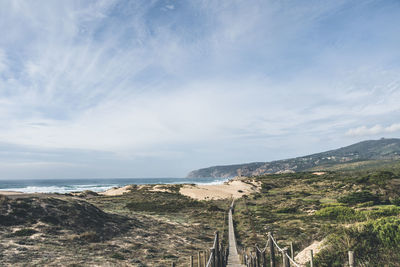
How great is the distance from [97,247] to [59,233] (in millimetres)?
3518

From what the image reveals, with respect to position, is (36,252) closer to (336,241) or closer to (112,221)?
(112,221)

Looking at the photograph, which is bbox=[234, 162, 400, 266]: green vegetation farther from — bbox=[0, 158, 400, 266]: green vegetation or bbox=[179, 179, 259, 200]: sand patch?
bbox=[179, 179, 259, 200]: sand patch

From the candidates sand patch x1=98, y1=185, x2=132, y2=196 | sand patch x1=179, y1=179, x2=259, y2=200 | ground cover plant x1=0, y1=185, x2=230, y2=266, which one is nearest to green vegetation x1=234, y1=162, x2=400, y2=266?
ground cover plant x1=0, y1=185, x2=230, y2=266

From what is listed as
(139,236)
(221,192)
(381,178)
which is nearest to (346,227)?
(139,236)

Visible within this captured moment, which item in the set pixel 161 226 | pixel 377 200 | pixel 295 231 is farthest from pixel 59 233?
pixel 377 200

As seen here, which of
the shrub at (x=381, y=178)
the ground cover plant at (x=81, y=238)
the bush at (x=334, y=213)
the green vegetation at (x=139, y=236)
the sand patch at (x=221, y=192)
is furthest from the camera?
the sand patch at (x=221, y=192)

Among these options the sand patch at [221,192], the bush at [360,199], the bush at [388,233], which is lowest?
the sand patch at [221,192]

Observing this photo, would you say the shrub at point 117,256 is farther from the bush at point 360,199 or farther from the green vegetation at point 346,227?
the bush at point 360,199

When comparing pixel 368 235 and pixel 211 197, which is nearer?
pixel 368 235

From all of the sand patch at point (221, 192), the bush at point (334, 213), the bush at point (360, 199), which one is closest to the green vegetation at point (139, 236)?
the bush at point (334, 213)

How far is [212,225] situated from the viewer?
99.8 feet

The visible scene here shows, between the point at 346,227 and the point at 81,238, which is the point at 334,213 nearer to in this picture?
the point at 346,227

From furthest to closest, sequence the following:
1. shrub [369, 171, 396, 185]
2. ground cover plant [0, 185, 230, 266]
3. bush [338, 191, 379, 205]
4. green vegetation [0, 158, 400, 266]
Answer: shrub [369, 171, 396, 185] → bush [338, 191, 379, 205] → ground cover plant [0, 185, 230, 266] → green vegetation [0, 158, 400, 266]

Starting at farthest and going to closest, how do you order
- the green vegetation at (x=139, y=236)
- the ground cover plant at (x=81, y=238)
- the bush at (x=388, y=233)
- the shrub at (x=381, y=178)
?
the shrub at (x=381, y=178) → the ground cover plant at (x=81, y=238) → the green vegetation at (x=139, y=236) → the bush at (x=388, y=233)
